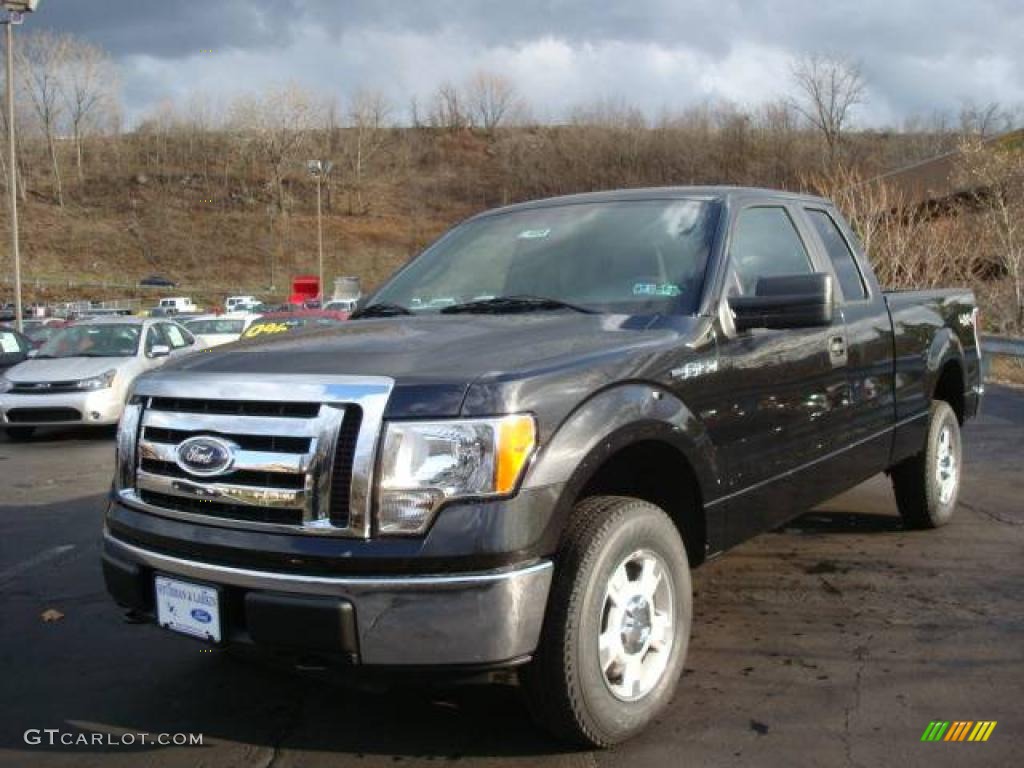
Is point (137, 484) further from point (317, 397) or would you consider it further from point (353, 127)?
point (353, 127)

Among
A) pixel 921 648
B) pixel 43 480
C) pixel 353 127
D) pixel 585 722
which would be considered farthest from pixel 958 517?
pixel 353 127

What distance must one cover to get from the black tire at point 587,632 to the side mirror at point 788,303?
0.91 meters

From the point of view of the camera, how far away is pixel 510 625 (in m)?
2.70

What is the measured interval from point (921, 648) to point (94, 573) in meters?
4.25

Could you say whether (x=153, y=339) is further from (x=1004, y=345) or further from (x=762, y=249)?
(x=1004, y=345)

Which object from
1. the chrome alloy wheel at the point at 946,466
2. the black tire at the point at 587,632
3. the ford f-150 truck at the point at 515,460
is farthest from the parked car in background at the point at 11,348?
the black tire at the point at 587,632

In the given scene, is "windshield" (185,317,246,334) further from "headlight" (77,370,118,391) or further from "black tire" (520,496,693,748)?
"black tire" (520,496,693,748)

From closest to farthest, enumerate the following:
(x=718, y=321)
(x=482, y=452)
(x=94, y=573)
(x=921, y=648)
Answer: (x=482, y=452)
(x=718, y=321)
(x=921, y=648)
(x=94, y=573)

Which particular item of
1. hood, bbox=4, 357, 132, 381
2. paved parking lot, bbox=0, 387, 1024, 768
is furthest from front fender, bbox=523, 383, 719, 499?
hood, bbox=4, 357, 132, 381

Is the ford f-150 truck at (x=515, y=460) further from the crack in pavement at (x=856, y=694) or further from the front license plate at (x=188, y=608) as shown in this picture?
the crack in pavement at (x=856, y=694)

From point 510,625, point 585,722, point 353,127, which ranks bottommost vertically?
point 585,722

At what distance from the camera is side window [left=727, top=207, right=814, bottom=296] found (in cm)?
398

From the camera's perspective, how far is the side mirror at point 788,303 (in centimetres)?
354

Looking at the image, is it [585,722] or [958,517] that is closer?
[585,722]
